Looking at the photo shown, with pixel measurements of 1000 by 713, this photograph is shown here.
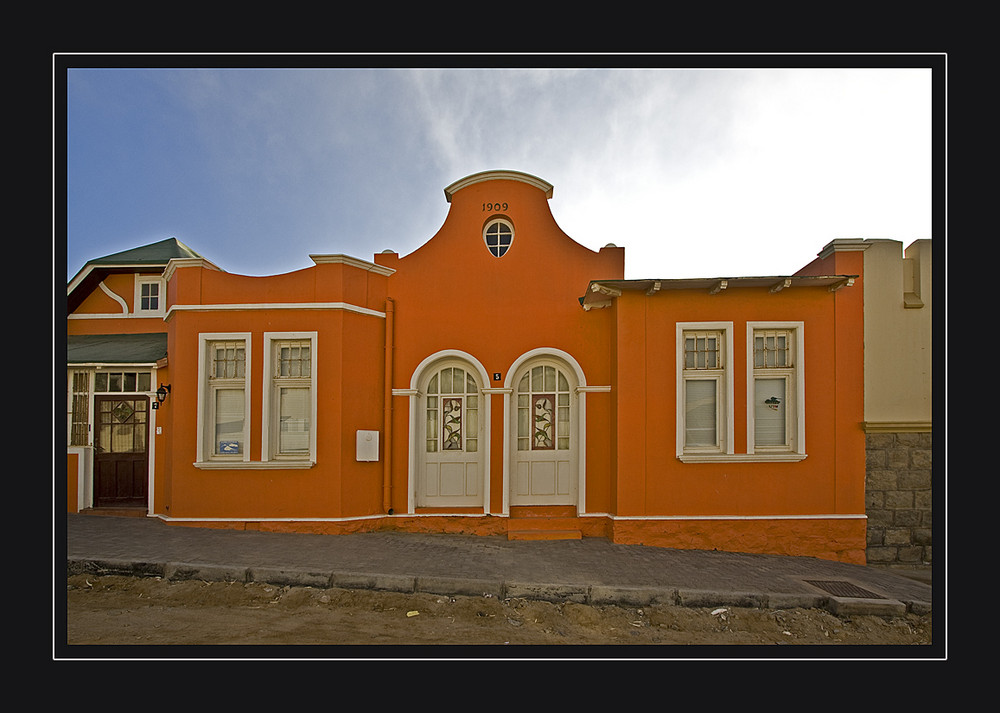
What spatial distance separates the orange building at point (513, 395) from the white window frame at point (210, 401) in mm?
34

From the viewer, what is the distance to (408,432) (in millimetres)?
8734

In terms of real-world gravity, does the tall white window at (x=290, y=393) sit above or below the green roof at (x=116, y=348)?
below

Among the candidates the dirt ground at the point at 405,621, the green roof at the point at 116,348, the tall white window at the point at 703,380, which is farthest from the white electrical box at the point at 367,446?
the tall white window at the point at 703,380

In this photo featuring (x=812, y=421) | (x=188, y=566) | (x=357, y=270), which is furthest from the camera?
(x=357, y=270)

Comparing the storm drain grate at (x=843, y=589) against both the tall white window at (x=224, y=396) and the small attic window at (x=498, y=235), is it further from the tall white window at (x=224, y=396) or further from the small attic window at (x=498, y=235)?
the tall white window at (x=224, y=396)

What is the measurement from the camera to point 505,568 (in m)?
6.70

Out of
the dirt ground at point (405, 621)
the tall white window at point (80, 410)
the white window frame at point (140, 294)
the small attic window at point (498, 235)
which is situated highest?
the small attic window at point (498, 235)

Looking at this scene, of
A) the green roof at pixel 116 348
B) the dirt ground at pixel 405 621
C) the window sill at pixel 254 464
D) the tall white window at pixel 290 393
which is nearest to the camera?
the dirt ground at pixel 405 621

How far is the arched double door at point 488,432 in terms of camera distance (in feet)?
28.5

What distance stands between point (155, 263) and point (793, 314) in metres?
11.9

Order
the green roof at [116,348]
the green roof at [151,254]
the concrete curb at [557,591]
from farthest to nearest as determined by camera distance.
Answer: the green roof at [151,254] < the green roof at [116,348] < the concrete curb at [557,591]

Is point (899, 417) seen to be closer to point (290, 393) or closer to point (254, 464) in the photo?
point (290, 393)

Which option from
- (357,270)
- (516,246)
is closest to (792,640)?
(516,246)

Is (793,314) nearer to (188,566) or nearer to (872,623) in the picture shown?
(872,623)
